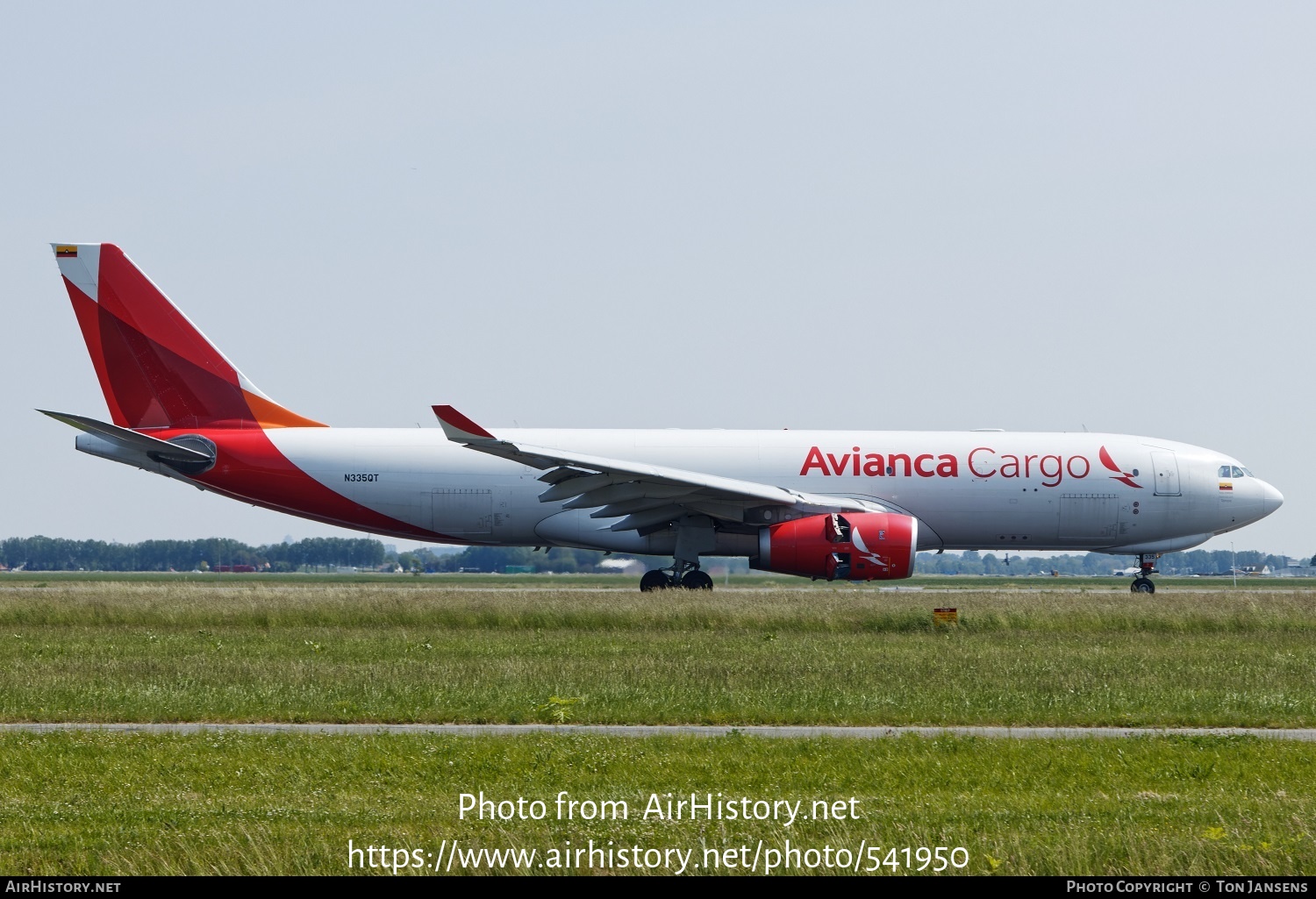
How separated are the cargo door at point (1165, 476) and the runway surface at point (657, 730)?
71.3ft

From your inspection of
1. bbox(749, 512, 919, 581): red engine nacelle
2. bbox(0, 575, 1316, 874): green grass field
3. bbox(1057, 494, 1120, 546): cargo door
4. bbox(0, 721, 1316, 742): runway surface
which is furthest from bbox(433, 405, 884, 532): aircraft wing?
bbox(0, 721, 1316, 742): runway surface

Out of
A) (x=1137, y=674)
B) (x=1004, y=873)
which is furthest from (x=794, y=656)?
(x=1004, y=873)

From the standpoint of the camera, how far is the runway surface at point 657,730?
40.3ft

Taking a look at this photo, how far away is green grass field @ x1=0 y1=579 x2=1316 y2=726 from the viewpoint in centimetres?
1392

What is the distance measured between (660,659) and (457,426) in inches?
435

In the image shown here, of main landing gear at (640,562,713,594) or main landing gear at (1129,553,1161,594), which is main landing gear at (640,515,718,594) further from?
main landing gear at (1129,553,1161,594)

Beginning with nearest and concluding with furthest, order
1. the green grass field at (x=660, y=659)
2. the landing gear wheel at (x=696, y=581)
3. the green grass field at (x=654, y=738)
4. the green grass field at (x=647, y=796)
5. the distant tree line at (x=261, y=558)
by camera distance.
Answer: the green grass field at (x=647, y=796) < the green grass field at (x=654, y=738) < the green grass field at (x=660, y=659) < the landing gear wheel at (x=696, y=581) < the distant tree line at (x=261, y=558)

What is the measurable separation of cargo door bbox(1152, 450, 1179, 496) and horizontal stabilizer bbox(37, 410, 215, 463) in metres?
22.9

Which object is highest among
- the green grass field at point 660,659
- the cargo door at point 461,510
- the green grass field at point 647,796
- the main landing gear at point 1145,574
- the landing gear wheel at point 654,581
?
the cargo door at point 461,510

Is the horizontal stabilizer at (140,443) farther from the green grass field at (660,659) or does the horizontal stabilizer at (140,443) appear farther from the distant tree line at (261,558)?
the distant tree line at (261,558)

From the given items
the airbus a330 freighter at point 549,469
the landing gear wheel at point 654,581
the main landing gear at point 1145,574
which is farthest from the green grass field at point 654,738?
the main landing gear at point 1145,574

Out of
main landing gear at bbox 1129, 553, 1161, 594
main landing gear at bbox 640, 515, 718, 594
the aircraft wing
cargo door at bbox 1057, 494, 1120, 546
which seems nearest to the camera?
the aircraft wing

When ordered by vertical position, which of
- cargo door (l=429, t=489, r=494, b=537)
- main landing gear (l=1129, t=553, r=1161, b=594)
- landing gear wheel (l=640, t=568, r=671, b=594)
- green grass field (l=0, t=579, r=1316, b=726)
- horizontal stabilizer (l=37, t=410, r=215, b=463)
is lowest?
green grass field (l=0, t=579, r=1316, b=726)
